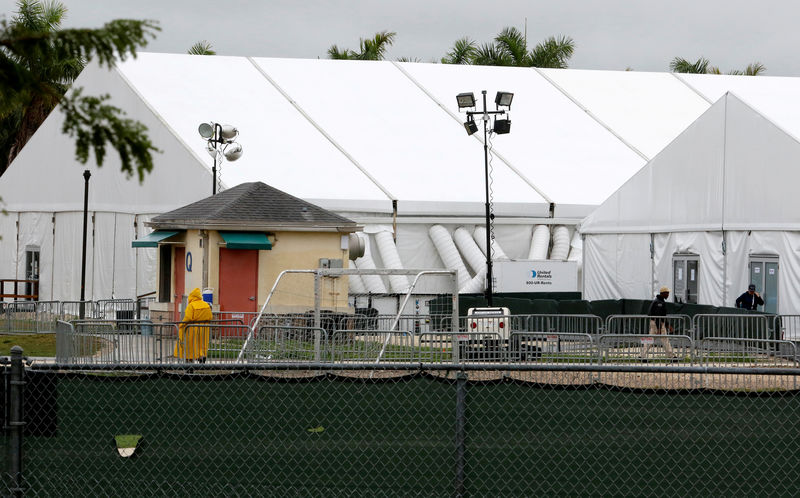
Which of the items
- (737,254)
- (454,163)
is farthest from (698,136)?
(454,163)

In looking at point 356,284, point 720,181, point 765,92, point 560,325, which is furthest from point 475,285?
point 765,92

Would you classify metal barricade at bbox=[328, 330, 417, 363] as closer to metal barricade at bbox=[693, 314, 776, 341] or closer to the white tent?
metal barricade at bbox=[693, 314, 776, 341]

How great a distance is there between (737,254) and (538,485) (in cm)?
1980

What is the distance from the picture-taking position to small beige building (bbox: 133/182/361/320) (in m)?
23.6

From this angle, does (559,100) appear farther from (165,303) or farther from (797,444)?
(797,444)

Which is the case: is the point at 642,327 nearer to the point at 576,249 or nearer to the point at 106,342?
the point at 576,249

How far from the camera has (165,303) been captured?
25.2 meters

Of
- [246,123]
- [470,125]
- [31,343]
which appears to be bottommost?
[31,343]

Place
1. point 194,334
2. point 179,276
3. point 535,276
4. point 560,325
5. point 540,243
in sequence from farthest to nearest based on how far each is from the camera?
point 540,243 → point 535,276 → point 179,276 → point 560,325 → point 194,334

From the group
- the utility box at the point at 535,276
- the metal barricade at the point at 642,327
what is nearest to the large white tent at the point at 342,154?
the utility box at the point at 535,276

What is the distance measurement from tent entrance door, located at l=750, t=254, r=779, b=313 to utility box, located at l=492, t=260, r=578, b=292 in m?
6.78

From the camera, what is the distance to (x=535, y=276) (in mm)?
29906

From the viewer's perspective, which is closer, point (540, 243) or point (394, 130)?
point (540, 243)

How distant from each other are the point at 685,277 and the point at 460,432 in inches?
853
